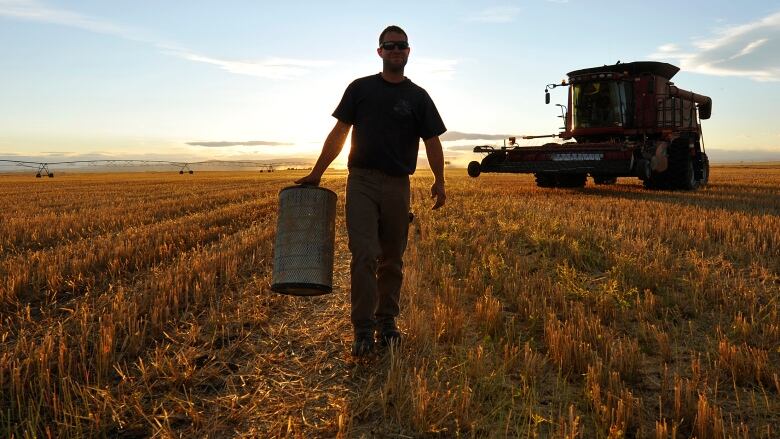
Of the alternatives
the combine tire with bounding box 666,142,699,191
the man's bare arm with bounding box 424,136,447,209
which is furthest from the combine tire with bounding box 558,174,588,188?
the man's bare arm with bounding box 424,136,447,209

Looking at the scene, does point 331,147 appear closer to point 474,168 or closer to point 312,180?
point 312,180

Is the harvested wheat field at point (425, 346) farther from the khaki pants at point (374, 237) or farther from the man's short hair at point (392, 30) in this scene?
the man's short hair at point (392, 30)

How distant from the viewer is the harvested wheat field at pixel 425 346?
2.81 metres

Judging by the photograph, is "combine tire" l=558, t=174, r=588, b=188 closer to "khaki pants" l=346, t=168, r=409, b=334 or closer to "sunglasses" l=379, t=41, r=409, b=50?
"khaki pants" l=346, t=168, r=409, b=334

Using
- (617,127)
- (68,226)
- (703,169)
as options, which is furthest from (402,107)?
(703,169)

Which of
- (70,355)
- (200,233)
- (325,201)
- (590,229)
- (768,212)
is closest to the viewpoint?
(70,355)

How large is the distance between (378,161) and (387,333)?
1236 mm

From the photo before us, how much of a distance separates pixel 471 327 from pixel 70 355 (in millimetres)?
2859

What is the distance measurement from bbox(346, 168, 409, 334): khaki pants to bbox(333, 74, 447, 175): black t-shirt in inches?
4.2

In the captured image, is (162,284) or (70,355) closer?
(70,355)

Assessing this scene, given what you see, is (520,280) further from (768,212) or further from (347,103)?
(768,212)

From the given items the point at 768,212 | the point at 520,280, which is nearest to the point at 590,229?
the point at 520,280

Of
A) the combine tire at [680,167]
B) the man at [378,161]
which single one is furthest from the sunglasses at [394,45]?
the combine tire at [680,167]

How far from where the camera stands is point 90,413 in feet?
9.16
